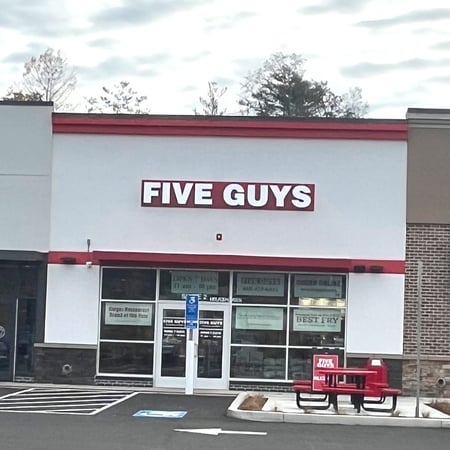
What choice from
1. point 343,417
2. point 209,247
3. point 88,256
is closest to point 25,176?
point 88,256

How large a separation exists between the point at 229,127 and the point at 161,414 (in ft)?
28.1

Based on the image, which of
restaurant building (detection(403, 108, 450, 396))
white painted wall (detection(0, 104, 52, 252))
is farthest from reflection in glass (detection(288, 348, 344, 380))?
white painted wall (detection(0, 104, 52, 252))

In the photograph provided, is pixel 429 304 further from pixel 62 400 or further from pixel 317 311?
pixel 62 400

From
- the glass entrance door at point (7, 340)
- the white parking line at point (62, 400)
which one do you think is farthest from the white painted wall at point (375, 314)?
the glass entrance door at point (7, 340)

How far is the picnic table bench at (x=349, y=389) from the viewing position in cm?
1777

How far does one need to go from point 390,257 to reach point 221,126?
18.0 ft

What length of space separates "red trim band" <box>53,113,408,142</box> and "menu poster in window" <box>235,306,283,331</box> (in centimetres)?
453

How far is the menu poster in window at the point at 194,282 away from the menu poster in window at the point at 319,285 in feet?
7.04

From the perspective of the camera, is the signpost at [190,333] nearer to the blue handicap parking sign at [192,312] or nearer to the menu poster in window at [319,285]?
the blue handicap parking sign at [192,312]

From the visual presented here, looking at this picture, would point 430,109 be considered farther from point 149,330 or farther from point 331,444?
point 331,444

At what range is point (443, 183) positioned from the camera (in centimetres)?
2284

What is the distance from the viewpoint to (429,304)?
894 inches

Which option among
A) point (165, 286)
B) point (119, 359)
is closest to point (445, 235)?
point (165, 286)

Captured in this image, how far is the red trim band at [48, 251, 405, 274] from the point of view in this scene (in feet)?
74.2
